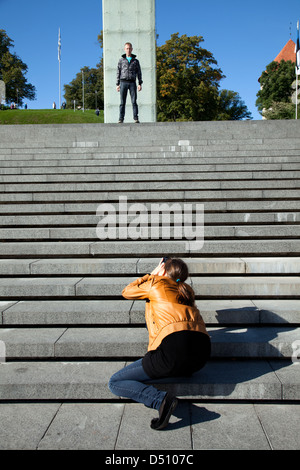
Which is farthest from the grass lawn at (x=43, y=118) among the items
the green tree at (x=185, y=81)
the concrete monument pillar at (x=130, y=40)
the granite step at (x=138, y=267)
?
the granite step at (x=138, y=267)

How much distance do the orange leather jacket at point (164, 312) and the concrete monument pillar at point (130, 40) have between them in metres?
11.6

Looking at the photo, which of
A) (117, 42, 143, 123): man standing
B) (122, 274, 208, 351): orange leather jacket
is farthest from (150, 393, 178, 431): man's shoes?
(117, 42, 143, 123): man standing

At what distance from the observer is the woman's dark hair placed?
273 centimetres

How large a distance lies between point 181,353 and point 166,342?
0.12 meters

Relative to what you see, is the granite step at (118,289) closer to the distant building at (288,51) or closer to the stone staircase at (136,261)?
the stone staircase at (136,261)

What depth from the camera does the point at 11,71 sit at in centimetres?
4934

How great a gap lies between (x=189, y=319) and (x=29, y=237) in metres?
3.19

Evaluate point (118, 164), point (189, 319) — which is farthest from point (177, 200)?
point (189, 319)

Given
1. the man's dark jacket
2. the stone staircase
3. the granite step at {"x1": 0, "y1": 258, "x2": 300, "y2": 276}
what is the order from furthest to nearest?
the man's dark jacket, the granite step at {"x1": 0, "y1": 258, "x2": 300, "y2": 276}, the stone staircase

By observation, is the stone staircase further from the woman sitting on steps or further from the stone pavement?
the woman sitting on steps

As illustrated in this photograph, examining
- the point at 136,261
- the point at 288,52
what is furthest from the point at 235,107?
the point at 136,261

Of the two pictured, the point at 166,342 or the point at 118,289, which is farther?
the point at 118,289

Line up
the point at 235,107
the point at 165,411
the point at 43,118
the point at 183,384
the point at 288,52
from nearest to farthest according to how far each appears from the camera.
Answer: the point at 165,411
the point at 183,384
the point at 43,118
the point at 235,107
the point at 288,52

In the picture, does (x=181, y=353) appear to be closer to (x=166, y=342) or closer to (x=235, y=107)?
(x=166, y=342)
